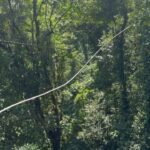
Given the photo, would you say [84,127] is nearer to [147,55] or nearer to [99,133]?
[99,133]

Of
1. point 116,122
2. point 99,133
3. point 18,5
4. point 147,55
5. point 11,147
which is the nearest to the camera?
point 11,147

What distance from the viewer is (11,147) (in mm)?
12680

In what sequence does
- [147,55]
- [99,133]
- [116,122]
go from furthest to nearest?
[147,55]
[116,122]
[99,133]

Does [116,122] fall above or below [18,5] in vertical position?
below

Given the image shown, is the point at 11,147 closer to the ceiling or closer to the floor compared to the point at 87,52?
closer to the floor

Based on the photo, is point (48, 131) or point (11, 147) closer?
point (11, 147)

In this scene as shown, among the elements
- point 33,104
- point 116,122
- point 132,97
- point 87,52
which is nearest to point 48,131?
point 33,104

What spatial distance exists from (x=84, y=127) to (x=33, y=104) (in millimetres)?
1987

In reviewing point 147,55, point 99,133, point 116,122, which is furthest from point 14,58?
point 147,55

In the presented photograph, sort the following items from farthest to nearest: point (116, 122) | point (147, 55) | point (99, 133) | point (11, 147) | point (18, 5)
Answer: point (147, 55)
point (116, 122)
point (99, 133)
point (18, 5)
point (11, 147)

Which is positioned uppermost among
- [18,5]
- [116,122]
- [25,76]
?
[18,5]

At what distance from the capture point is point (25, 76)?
1359 centimetres

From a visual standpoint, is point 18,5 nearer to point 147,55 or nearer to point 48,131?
point 48,131

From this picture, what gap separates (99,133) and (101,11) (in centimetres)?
708
